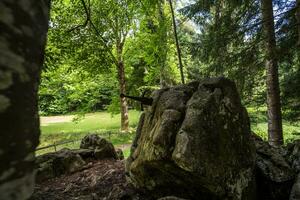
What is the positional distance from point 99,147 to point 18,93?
234 inches

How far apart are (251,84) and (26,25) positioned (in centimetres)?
770

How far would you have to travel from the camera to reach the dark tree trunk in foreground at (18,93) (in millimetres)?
728

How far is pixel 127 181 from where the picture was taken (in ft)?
13.1

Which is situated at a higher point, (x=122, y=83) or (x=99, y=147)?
(x=122, y=83)

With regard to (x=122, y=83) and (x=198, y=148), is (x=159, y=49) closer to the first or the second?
(x=122, y=83)

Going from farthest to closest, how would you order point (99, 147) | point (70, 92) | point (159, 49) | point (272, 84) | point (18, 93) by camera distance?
1. point (70, 92)
2. point (159, 49)
3. point (99, 147)
4. point (272, 84)
5. point (18, 93)

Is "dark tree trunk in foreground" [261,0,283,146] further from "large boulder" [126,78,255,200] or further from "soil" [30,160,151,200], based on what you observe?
"soil" [30,160,151,200]

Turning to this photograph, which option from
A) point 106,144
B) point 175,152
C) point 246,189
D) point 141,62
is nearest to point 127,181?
point 175,152

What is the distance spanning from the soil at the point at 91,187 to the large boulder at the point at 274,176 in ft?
4.93

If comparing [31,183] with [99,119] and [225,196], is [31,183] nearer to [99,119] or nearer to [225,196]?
[225,196]

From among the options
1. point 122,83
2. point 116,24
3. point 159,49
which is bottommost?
point 122,83

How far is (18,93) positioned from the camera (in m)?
0.78

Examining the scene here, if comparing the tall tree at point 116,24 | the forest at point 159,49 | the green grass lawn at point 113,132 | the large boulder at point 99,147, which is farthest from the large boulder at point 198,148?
the tall tree at point 116,24

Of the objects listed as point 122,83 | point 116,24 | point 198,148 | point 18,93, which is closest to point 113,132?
point 122,83
